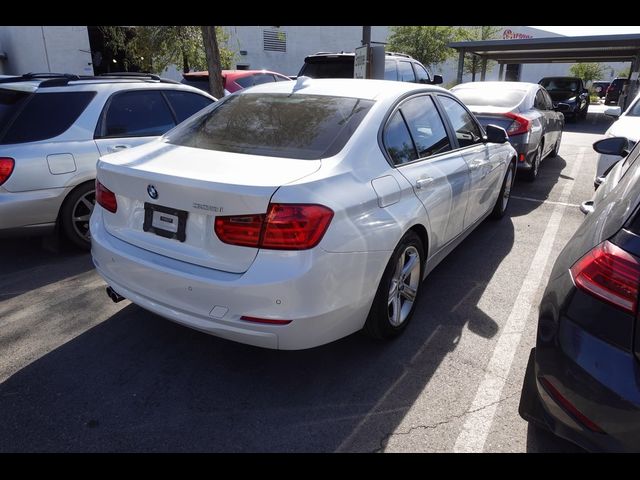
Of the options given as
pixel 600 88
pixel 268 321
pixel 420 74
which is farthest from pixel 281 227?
pixel 600 88

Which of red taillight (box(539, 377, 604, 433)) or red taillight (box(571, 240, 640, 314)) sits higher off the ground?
red taillight (box(571, 240, 640, 314))

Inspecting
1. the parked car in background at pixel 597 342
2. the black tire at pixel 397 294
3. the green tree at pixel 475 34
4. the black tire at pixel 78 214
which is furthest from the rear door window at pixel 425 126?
the green tree at pixel 475 34

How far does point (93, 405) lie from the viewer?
2.58 metres

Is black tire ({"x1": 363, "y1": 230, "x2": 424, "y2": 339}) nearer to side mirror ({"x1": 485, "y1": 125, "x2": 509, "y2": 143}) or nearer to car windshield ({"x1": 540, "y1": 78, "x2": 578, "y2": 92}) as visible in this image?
side mirror ({"x1": 485, "y1": 125, "x2": 509, "y2": 143})

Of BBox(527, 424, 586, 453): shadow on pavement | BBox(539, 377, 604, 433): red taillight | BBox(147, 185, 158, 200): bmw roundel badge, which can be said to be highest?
BBox(147, 185, 158, 200): bmw roundel badge

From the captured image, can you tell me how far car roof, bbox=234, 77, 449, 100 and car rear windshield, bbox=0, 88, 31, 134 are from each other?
2.15 metres

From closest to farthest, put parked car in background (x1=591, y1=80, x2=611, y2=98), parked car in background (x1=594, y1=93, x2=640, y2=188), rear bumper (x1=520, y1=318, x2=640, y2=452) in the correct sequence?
rear bumper (x1=520, y1=318, x2=640, y2=452)
parked car in background (x1=594, y1=93, x2=640, y2=188)
parked car in background (x1=591, y1=80, x2=611, y2=98)

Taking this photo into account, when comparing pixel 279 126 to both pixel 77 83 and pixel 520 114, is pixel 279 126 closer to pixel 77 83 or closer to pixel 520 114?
pixel 77 83

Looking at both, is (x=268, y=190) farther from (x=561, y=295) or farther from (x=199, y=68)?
(x=199, y=68)

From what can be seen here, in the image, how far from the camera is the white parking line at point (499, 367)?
7.92 feet

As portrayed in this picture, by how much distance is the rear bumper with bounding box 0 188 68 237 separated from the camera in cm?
404

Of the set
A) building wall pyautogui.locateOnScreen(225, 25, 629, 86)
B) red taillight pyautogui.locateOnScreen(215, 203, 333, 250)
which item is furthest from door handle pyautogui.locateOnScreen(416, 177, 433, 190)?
building wall pyautogui.locateOnScreen(225, 25, 629, 86)

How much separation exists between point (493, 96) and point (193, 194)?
6694 millimetres

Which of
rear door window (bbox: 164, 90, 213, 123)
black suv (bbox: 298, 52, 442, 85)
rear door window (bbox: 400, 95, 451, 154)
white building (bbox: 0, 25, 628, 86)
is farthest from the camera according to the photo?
white building (bbox: 0, 25, 628, 86)
